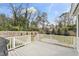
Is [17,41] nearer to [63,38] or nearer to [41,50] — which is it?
[41,50]

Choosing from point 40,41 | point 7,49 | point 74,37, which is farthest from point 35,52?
point 74,37

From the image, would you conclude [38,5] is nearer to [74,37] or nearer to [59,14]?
[59,14]

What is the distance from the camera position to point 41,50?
18.8 ft

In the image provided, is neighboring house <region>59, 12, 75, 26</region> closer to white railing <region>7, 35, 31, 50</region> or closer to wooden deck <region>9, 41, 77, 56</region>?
wooden deck <region>9, 41, 77, 56</region>

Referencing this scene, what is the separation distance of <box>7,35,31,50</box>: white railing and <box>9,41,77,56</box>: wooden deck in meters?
0.12

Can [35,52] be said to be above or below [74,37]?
below

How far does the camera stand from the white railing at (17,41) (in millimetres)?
5746

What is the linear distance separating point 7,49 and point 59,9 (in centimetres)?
192

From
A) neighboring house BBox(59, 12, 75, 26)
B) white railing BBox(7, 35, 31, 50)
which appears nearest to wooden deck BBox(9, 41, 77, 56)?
white railing BBox(7, 35, 31, 50)

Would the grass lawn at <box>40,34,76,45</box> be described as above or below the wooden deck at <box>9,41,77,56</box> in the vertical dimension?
above

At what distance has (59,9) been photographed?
557 centimetres

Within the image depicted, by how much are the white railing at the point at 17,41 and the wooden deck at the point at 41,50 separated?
12 cm

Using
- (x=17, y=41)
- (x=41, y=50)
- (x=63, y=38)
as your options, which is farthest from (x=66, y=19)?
(x=17, y=41)

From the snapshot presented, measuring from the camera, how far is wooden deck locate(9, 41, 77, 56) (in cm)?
572
